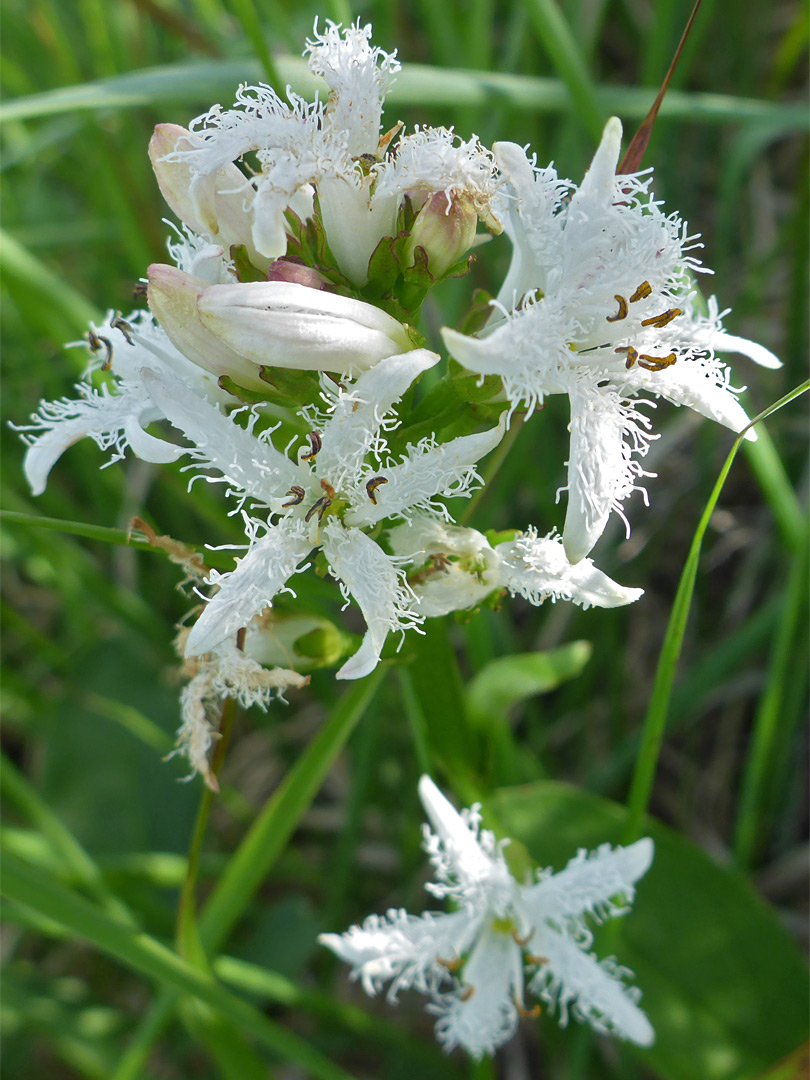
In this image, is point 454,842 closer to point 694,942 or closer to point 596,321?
point 694,942

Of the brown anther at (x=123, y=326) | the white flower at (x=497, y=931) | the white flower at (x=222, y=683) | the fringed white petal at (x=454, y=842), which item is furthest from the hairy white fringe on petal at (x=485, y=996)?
the brown anther at (x=123, y=326)

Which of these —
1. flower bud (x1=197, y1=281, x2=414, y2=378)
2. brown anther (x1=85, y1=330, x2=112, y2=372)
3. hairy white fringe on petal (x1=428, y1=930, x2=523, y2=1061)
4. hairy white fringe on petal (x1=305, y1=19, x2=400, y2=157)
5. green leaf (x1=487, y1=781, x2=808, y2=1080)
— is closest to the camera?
flower bud (x1=197, y1=281, x2=414, y2=378)

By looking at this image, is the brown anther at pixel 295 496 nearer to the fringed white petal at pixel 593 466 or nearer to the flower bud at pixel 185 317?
the flower bud at pixel 185 317

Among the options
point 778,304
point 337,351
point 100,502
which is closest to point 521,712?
point 100,502

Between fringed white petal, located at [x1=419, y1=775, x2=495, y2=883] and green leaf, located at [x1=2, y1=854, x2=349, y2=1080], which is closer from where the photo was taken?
green leaf, located at [x1=2, y1=854, x2=349, y2=1080]

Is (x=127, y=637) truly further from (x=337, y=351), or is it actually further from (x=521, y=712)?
(x=337, y=351)

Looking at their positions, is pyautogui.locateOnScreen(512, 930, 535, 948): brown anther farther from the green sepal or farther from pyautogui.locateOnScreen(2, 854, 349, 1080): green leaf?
the green sepal

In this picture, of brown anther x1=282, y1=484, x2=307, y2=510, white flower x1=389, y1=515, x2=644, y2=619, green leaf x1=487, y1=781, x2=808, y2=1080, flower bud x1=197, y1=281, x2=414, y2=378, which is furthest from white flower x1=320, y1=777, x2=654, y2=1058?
flower bud x1=197, y1=281, x2=414, y2=378
